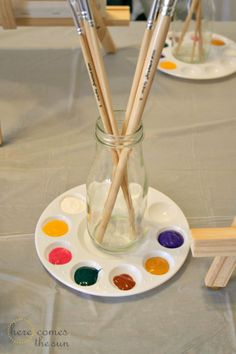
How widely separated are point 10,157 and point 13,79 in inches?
8.3

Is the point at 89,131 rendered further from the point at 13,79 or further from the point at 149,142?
the point at 13,79

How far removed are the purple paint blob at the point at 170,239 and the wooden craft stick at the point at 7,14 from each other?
1.40ft

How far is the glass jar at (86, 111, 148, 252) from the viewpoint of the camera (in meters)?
0.44

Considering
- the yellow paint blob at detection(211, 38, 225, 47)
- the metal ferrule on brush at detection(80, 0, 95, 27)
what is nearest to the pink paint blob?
the metal ferrule on brush at detection(80, 0, 95, 27)

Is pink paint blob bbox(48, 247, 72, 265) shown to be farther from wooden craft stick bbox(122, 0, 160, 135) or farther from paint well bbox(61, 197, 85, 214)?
wooden craft stick bbox(122, 0, 160, 135)

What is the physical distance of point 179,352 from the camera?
40cm

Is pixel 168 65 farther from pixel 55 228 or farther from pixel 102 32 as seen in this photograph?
pixel 55 228

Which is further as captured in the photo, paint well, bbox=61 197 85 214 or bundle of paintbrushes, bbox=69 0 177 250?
paint well, bbox=61 197 85 214

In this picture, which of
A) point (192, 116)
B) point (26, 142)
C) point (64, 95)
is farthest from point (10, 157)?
point (192, 116)

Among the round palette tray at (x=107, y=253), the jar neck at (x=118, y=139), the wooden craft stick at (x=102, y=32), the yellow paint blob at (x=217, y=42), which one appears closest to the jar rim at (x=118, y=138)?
the jar neck at (x=118, y=139)

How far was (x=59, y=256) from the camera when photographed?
18.5 inches

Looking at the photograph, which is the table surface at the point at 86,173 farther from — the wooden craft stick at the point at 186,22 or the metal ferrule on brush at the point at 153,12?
the metal ferrule on brush at the point at 153,12

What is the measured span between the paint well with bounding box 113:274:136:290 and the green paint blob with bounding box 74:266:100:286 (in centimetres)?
2

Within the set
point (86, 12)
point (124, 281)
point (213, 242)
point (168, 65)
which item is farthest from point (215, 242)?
point (168, 65)
